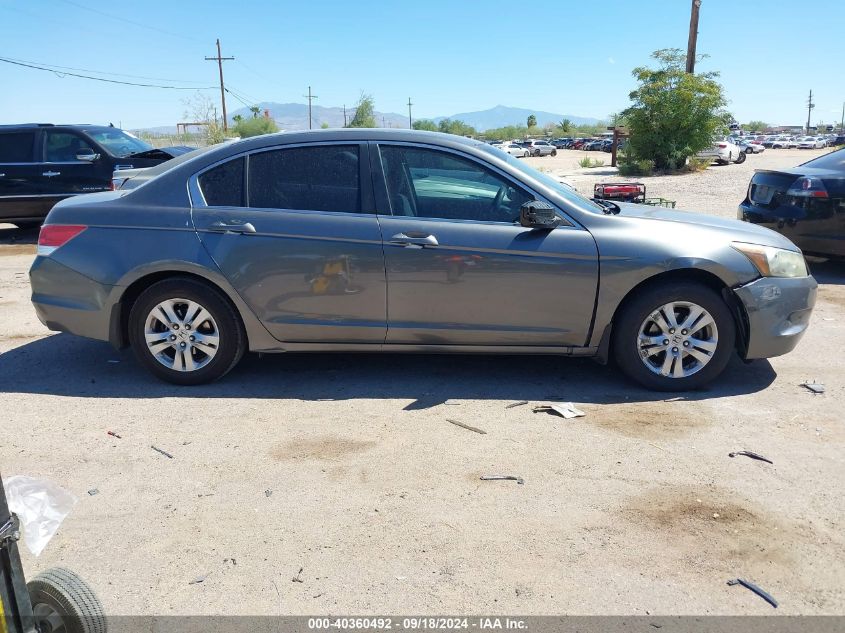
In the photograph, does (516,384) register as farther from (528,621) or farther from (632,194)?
(632,194)

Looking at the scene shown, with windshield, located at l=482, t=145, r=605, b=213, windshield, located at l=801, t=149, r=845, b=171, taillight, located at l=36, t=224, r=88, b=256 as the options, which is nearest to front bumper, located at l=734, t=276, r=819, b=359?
windshield, located at l=482, t=145, r=605, b=213

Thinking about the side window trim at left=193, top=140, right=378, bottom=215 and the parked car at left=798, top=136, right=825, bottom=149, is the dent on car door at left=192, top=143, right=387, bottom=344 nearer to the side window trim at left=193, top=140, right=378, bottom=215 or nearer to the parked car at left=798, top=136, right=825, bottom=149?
the side window trim at left=193, top=140, right=378, bottom=215

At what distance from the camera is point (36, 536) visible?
7.55 ft

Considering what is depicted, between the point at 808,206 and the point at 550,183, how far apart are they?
15.7ft

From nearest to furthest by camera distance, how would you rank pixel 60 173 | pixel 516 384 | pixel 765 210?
pixel 516 384, pixel 765 210, pixel 60 173

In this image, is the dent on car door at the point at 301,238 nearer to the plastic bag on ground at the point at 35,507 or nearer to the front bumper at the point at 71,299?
the front bumper at the point at 71,299

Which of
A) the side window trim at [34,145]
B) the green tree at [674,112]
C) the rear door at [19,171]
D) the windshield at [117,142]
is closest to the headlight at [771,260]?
the windshield at [117,142]

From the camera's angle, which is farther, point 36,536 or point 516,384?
point 516,384

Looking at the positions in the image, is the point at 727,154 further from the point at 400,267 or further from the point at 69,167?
the point at 400,267

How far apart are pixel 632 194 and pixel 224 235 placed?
18.3ft

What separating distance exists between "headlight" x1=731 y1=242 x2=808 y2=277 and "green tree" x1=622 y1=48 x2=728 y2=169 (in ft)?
73.6

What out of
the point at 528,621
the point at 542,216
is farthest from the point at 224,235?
the point at 528,621

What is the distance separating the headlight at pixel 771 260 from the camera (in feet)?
16.0

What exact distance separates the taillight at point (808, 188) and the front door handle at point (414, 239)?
5.68m
